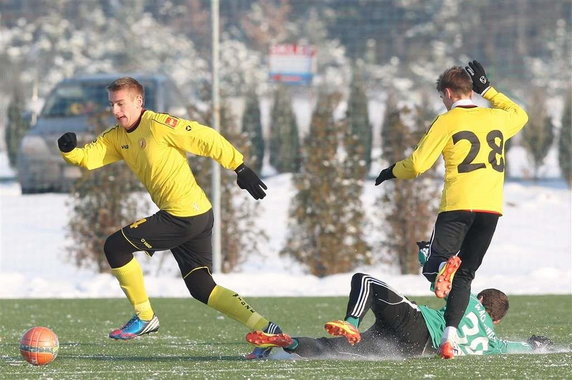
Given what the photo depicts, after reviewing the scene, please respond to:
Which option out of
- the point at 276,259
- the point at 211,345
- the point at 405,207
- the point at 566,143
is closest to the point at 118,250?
the point at 211,345

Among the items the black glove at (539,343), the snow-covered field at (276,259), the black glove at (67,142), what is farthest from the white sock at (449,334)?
the snow-covered field at (276,259)

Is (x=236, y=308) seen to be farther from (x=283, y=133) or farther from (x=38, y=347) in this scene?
(x=283, y=133)

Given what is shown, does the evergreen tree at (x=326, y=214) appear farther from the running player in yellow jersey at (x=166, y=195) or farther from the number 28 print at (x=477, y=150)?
the number 28 print at (x=477, y=150)

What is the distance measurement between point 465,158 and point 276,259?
9158 millimetres

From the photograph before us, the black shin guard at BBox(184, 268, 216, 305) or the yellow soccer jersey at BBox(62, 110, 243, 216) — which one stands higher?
the yellow soccer jersey at BBox(62, 110, 243, 216)

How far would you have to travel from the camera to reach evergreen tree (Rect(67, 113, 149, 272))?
15.0m

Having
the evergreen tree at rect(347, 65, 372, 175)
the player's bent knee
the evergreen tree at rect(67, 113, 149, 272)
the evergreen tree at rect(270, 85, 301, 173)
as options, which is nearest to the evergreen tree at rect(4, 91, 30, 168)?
the evergreen tree at rect(270, 85, 301, 173)

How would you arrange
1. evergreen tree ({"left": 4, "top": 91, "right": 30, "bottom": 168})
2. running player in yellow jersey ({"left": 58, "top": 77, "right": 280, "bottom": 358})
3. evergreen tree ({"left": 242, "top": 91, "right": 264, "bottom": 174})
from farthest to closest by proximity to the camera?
evergreen tree ({"left": 4, "top": 91, "right": 30, "bottom": 168}) < evergreen tree ({"left": 242, "top": 91, "right": 264, "bottom": 174}) < running player in yellow jersey ({"left": 58, "top": 77, "right": 280, "bottom": 358})

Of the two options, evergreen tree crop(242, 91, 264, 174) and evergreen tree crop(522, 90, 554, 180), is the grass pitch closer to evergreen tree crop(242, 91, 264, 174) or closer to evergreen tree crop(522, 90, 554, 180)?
evergreen tree crop(242, 91, 264, 174)

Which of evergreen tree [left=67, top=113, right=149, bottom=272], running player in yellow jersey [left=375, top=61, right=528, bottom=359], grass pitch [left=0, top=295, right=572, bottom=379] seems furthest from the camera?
evergreen tree [left=67, top=113, right=149, bottom=272]

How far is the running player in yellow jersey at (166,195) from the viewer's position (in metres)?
7.70

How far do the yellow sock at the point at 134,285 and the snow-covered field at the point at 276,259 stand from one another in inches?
214

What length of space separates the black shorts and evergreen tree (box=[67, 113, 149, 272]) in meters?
7.21

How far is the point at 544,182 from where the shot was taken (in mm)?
22516
